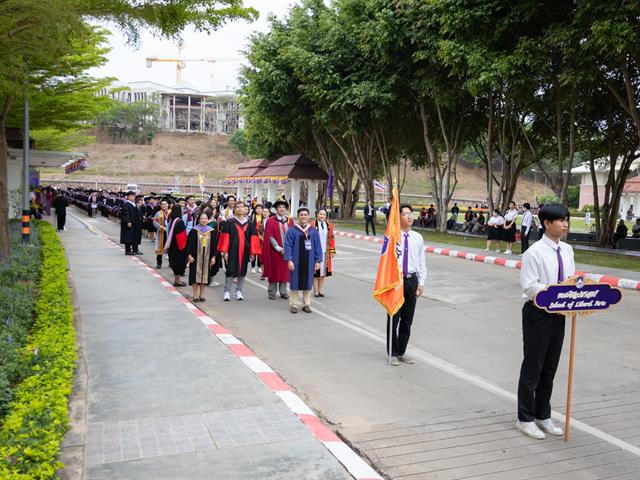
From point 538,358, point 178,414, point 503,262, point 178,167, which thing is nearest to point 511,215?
point 503,262

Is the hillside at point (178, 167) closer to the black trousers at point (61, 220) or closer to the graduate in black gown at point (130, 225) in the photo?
the black trousers at point (61, 220)

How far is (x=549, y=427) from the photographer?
16.4 ft

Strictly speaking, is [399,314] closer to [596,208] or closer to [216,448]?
[216,448]

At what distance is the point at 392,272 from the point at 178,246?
6.47m

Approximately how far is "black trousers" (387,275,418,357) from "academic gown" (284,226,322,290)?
10.0 ft

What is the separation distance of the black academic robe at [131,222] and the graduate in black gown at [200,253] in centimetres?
671

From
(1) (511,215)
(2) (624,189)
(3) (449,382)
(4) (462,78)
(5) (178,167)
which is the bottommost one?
(3) (449,382)

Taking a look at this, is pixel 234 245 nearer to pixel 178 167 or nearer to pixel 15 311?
pixel 15 311

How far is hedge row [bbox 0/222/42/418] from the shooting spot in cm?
533

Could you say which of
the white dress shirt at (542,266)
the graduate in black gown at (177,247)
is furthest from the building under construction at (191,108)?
the white dress shirt at (542,266)

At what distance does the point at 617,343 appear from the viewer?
8.24m

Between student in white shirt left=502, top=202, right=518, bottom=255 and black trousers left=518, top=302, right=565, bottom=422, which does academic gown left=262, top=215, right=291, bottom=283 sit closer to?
black trousers left=518, top=302, right=565, bottom=422

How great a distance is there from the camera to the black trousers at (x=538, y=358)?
16.0 ft

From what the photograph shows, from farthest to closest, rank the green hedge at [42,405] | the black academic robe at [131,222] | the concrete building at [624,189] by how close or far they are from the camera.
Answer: the concrete building at [624,189] < the black academic robe at [131,222] < the green hedge at [42,405]
